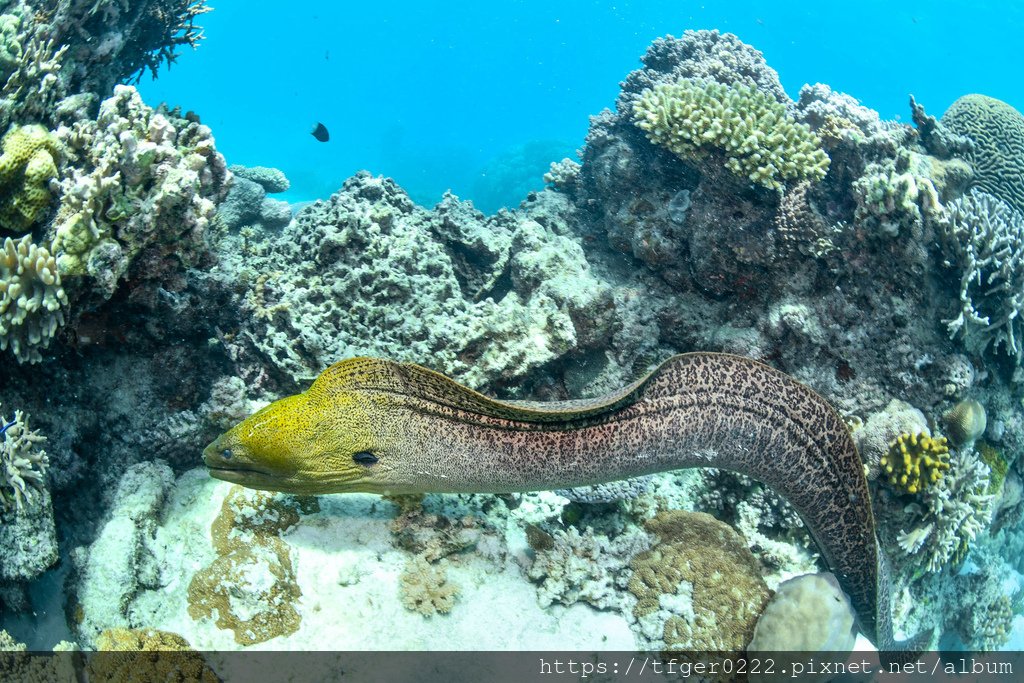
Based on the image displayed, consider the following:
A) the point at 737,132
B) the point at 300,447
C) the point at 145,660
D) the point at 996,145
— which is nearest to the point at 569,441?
the point at 300,447

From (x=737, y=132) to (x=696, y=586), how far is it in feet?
13.0

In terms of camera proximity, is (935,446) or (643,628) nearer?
(643,628)

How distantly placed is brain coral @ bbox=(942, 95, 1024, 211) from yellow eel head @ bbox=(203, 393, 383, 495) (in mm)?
6576

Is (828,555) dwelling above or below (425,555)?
below

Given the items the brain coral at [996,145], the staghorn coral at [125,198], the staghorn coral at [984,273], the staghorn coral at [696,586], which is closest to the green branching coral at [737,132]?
the staghorn coral at [984,273]

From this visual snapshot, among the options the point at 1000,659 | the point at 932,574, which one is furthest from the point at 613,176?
the point at 1000,659

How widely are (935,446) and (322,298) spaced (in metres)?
5.33

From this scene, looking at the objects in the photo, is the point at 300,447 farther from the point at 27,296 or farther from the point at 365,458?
the point at 27,296

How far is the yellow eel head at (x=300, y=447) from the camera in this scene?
3.39m

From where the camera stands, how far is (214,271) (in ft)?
14.8

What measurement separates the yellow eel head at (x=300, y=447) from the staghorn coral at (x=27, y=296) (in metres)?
1.38

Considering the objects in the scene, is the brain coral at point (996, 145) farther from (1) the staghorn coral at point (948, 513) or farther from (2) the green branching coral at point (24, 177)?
(2) the green branching coral at point (24, 177)

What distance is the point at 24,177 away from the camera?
3742 mm

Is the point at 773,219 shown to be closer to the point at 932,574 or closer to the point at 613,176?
the point at 613,176
